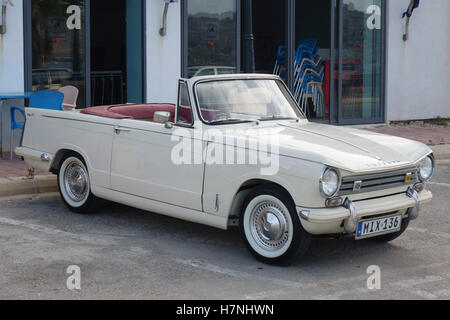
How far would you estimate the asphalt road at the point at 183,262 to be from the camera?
5.53m

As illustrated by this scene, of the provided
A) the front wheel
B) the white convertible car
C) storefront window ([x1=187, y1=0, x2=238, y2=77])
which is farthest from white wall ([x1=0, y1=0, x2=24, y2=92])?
the front wheel

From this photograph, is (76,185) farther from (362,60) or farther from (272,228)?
(362,60)

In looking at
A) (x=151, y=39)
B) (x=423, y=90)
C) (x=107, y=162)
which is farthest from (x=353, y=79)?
(x=107, y=162)

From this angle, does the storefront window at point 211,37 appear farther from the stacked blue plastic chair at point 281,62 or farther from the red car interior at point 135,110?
the red car interior at point 135,110

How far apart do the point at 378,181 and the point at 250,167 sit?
40.8 inches

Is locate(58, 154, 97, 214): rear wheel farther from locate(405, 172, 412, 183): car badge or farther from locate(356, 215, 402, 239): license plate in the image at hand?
locate(405, 172, 412, 183): car badge

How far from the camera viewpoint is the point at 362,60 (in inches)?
634

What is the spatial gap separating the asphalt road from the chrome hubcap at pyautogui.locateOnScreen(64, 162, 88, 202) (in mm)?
222

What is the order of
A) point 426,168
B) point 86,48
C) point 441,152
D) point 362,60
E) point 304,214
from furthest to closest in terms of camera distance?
point 362,60 < point 441,152 < point 86,48 < point 426,168 < point 304,214

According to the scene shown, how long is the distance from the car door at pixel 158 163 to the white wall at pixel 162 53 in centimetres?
605

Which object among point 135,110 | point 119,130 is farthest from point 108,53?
point 119,130

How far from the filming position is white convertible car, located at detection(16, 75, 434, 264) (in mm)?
6035

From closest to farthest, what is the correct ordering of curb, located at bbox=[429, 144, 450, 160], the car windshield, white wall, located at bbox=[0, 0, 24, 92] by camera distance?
the car windshield
white wall, located at bbox=[0, 0, 24, 92]
curb, located at bbox=[429, 144, 450, 160]
